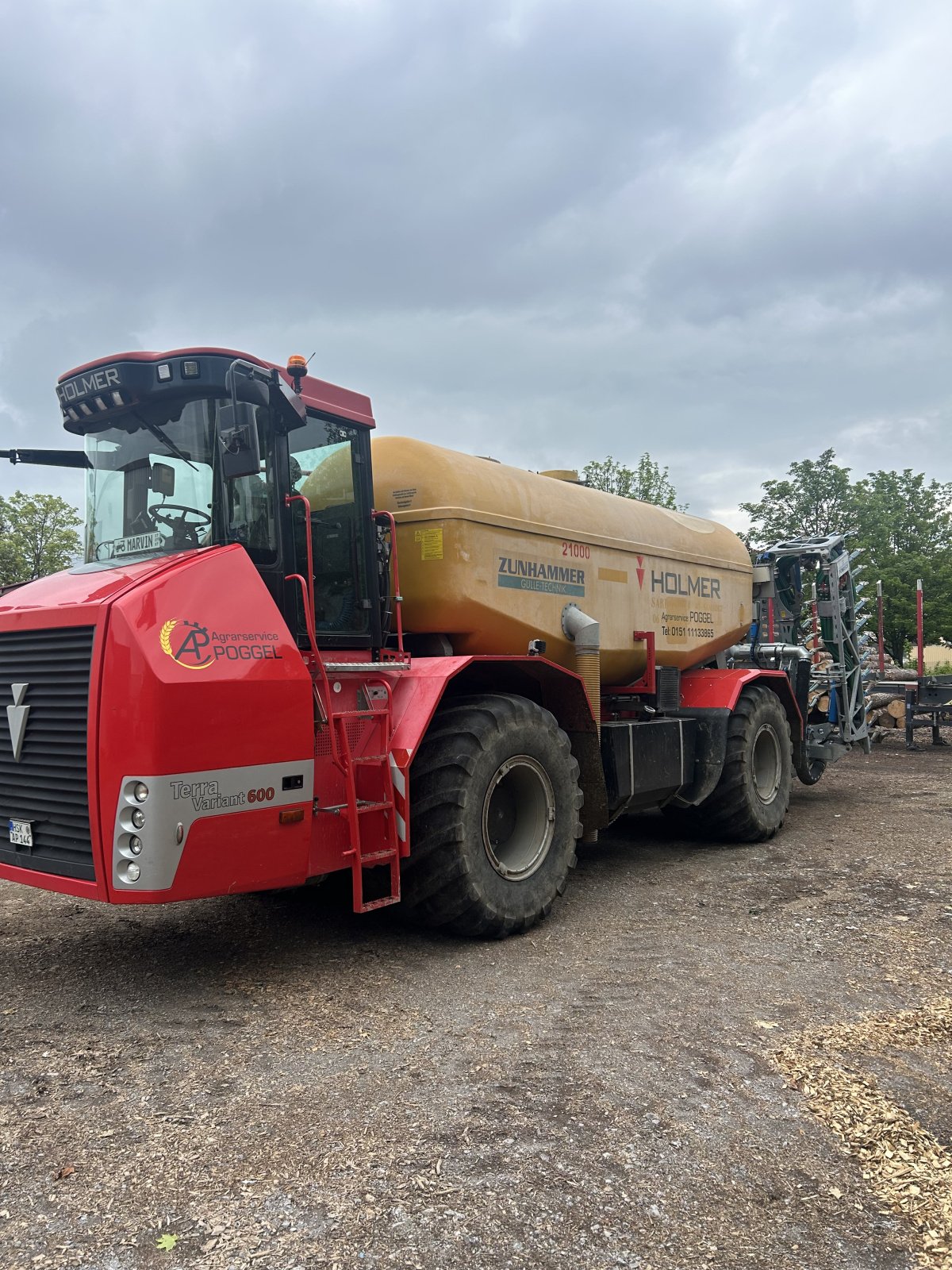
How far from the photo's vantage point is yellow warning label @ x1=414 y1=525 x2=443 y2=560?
239 inches

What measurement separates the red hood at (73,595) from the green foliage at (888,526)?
85.4 ft

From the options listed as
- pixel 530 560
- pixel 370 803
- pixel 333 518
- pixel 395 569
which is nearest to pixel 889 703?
pixel 530 560

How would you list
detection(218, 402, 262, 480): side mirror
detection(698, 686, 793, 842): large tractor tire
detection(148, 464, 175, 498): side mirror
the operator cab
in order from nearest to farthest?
1. detection(218, 402, 262, 480): side mirror
2. the operator cab
3. detection(148, 464, 175, 498): side mirror
4. detection(698, 686, 793, 842): large tractor tire

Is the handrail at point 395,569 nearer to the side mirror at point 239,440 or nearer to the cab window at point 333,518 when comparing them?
the cab window at point 333,518

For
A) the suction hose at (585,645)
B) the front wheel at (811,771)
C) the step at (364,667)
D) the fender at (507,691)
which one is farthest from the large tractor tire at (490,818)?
the front wheel at (811,771)

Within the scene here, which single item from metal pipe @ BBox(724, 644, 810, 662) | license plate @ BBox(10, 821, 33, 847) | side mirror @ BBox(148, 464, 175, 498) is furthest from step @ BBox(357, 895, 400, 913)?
metal pipe @ BBox(724, 644, 810, 662)

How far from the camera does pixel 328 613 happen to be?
5301 mm

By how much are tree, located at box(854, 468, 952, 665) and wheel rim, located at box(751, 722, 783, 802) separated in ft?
60.3

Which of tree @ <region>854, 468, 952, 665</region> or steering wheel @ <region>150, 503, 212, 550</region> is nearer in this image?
steering wheel @ <region>150, 503, 212, 550</region>

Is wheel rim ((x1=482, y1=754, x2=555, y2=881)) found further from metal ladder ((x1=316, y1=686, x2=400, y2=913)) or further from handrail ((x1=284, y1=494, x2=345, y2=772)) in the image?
handrail ((x1=284, y1=494, x2=345, y2=772))

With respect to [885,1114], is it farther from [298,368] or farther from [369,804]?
[298,368]

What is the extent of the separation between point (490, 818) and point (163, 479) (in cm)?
274

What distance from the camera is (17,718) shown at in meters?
4.57

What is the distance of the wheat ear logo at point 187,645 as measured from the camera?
4.15 meters
